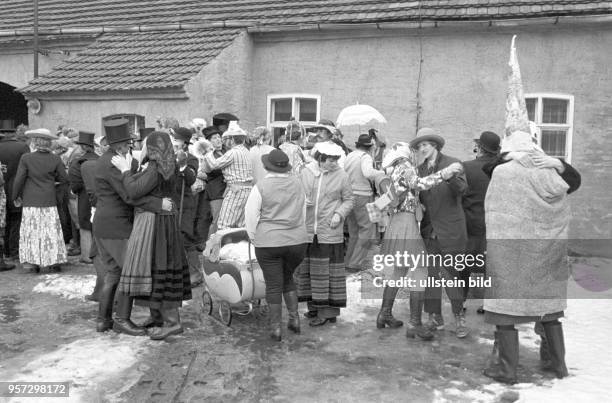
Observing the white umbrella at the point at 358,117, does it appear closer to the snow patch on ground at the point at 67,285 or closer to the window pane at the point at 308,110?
the window pane at the point at 308,110

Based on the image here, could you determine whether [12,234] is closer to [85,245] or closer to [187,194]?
[85,245]

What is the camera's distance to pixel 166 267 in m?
5.83

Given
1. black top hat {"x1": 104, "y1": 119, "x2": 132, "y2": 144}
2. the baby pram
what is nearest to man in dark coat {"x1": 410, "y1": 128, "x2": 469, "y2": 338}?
the baby pram

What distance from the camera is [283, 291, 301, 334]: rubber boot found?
240 inches

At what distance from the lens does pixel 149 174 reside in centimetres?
575

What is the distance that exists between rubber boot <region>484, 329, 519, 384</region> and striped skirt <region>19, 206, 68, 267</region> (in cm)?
627

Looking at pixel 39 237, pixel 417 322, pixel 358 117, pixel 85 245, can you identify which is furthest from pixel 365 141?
pixel 39 237

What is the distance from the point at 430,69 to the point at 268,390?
24.9 ft

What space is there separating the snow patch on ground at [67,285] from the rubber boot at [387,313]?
3.66 metres

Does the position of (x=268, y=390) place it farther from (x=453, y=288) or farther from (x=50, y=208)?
(x=50, y=208)

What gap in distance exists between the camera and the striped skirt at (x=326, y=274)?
21.1 feet

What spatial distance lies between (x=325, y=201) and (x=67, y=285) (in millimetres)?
3812

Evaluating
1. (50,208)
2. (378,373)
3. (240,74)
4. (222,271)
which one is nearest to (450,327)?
(378,373)

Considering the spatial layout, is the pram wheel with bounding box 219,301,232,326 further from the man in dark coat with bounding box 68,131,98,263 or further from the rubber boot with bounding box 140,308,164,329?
the man in dark coat with bounding box 68,131,98,263
